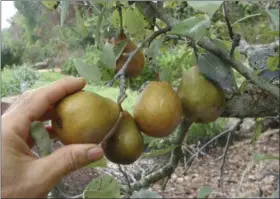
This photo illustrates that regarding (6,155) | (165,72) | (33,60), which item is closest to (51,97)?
(6,155)

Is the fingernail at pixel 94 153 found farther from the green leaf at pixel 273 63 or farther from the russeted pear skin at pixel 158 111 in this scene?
the green leaf at pixel 273 63

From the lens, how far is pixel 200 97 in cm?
58

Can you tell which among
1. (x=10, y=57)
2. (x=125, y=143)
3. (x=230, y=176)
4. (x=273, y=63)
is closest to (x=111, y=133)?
(x=125, y=143)

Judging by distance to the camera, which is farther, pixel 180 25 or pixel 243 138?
pixel 243 138

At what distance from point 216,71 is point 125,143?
153 millimetres

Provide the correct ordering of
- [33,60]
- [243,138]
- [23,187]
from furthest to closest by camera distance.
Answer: [33,60] → [243,138] → [23,187]

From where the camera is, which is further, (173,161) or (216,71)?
(173,161)

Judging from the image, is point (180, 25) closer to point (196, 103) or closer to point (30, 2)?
point (196, 103)

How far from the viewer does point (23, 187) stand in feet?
1.44

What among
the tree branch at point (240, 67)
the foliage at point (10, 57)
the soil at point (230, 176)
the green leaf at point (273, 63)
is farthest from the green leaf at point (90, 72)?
the foliage at point (10, 57)

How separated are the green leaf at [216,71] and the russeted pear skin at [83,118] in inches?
5.7

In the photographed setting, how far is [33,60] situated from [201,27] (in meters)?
5.68

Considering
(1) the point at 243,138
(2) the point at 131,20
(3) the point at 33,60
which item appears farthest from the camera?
(3) the point at 33,60

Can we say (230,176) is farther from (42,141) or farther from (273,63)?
(42,141)
